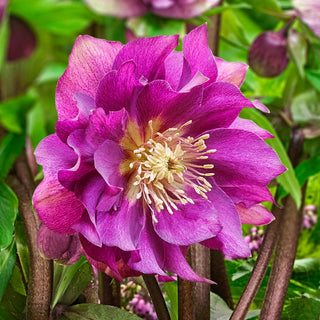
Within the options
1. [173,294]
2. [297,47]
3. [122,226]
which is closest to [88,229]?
[122,226]

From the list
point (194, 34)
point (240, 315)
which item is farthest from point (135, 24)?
point (240, 315)

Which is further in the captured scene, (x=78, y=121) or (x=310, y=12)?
(x=310, y=12)

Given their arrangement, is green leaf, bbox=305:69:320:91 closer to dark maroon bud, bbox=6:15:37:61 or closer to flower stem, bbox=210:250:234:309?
flower stem, bbox=210:250:234:309

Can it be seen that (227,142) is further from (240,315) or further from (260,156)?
(240,315)

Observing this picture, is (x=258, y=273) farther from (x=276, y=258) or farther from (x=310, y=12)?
(x=310, y=12)

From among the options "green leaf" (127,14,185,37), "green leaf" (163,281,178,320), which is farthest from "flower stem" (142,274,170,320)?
"green leaf" (127,14,185,37)
